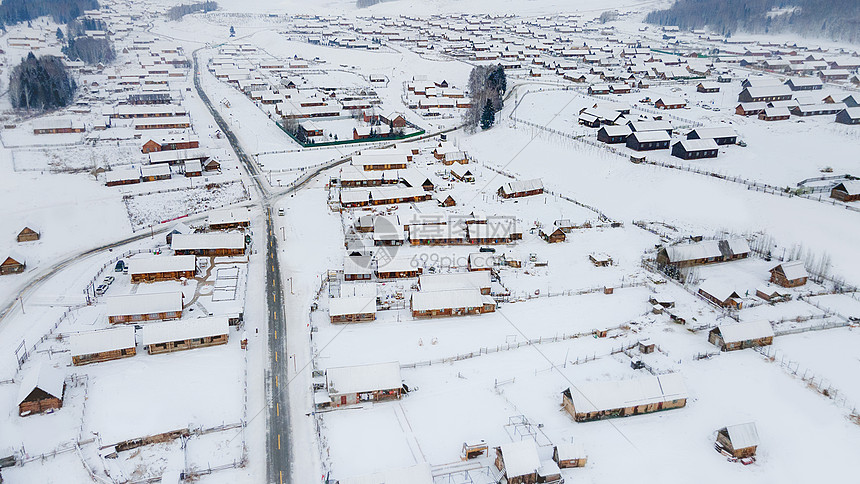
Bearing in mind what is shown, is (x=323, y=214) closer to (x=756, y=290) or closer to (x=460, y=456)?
(x=460, y=456)

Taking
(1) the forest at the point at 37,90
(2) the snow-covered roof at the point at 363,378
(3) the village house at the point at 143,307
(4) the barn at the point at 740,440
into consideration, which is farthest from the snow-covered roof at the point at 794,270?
(1) the forest at the point at 37,90

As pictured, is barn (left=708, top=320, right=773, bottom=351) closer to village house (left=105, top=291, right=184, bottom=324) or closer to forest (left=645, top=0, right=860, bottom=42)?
village house (left=105, top=291, right=184, bottom=324)

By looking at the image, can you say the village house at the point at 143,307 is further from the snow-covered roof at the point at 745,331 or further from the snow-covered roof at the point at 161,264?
the snow-covered roof at the point at 745,331

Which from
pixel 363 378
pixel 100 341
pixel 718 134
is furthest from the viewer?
pixel 718 134

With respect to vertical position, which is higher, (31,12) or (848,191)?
(31,12)

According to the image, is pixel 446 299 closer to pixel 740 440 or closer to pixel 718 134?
pixel 740 440

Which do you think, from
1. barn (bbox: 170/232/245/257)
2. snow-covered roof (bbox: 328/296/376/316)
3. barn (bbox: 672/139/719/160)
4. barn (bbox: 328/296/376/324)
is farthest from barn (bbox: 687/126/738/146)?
barn (bbox: 170/232/245/257)

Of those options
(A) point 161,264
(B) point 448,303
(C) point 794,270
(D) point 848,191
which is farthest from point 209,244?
(D) point 848,191
